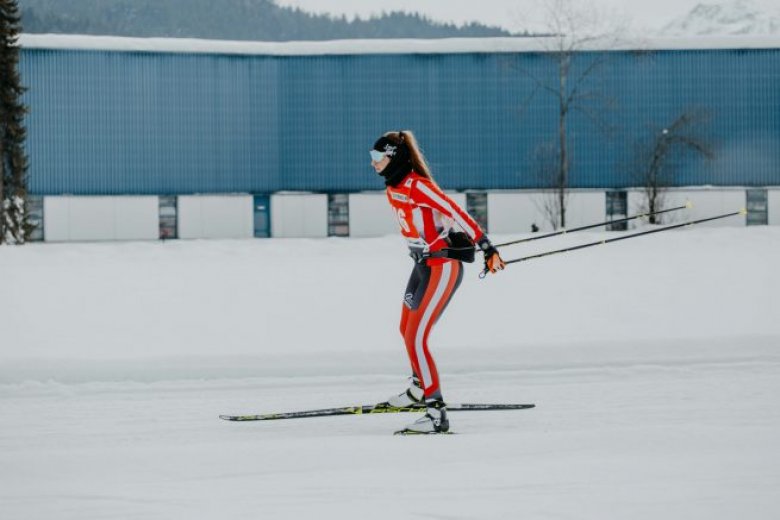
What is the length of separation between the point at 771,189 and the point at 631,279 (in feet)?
89.4

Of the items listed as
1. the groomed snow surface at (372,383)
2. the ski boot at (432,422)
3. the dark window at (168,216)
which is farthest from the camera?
the dark window at (168,216)

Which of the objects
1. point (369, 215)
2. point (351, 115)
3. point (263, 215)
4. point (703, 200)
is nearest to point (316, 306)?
point (369, 215)

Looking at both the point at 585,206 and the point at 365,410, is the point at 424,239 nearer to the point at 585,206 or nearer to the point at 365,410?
the point at 365,410

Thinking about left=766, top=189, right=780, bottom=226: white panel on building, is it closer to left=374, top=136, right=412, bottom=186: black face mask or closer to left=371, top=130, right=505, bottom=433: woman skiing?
left=371, top=130, right=505, bottom=433: woman skiing

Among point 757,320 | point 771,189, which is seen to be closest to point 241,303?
point 757,320

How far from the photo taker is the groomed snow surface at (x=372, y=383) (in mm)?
4613

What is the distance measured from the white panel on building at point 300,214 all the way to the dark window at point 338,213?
0.20m

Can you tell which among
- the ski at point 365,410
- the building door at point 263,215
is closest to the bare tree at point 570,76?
the building door at point 263,215

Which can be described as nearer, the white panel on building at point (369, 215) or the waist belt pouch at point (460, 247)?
the waist belt pouch at point (460, 247)

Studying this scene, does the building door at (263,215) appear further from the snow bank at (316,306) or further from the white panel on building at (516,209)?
the snow bank at (316,306)

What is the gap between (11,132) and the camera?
1385 inches

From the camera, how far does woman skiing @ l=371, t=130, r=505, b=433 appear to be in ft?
21.1

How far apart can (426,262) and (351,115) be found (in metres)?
31.5

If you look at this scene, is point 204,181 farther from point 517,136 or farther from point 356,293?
point 356,293
